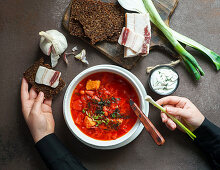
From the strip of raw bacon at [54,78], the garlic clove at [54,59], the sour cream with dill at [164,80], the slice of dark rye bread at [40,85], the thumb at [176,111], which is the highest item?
the sour cream with dill at [164,80]

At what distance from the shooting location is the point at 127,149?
119 inches

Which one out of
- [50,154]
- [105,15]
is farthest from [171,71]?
[50,154]

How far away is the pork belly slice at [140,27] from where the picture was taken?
2.77 meters

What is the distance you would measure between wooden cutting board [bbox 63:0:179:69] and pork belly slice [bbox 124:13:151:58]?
0.47ft

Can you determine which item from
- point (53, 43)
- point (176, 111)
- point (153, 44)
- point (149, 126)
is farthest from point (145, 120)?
point (53, 43)

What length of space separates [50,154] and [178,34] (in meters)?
2.14

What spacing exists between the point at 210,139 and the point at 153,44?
1371 mm

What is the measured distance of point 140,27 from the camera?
110 inches

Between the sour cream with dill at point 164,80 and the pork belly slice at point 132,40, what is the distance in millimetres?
377

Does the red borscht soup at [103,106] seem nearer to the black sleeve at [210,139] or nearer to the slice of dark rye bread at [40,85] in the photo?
the slice of dark rye bread at [40,85]

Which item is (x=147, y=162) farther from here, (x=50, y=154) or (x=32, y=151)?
(x=32, y=151)

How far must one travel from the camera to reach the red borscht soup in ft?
9.00

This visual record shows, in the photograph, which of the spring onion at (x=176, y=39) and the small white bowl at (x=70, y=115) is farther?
the spring onion at (x=176, y=39)

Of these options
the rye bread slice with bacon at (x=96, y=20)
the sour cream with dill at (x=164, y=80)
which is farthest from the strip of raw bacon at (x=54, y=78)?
the sour cream with dill at (x=164, y=80)
